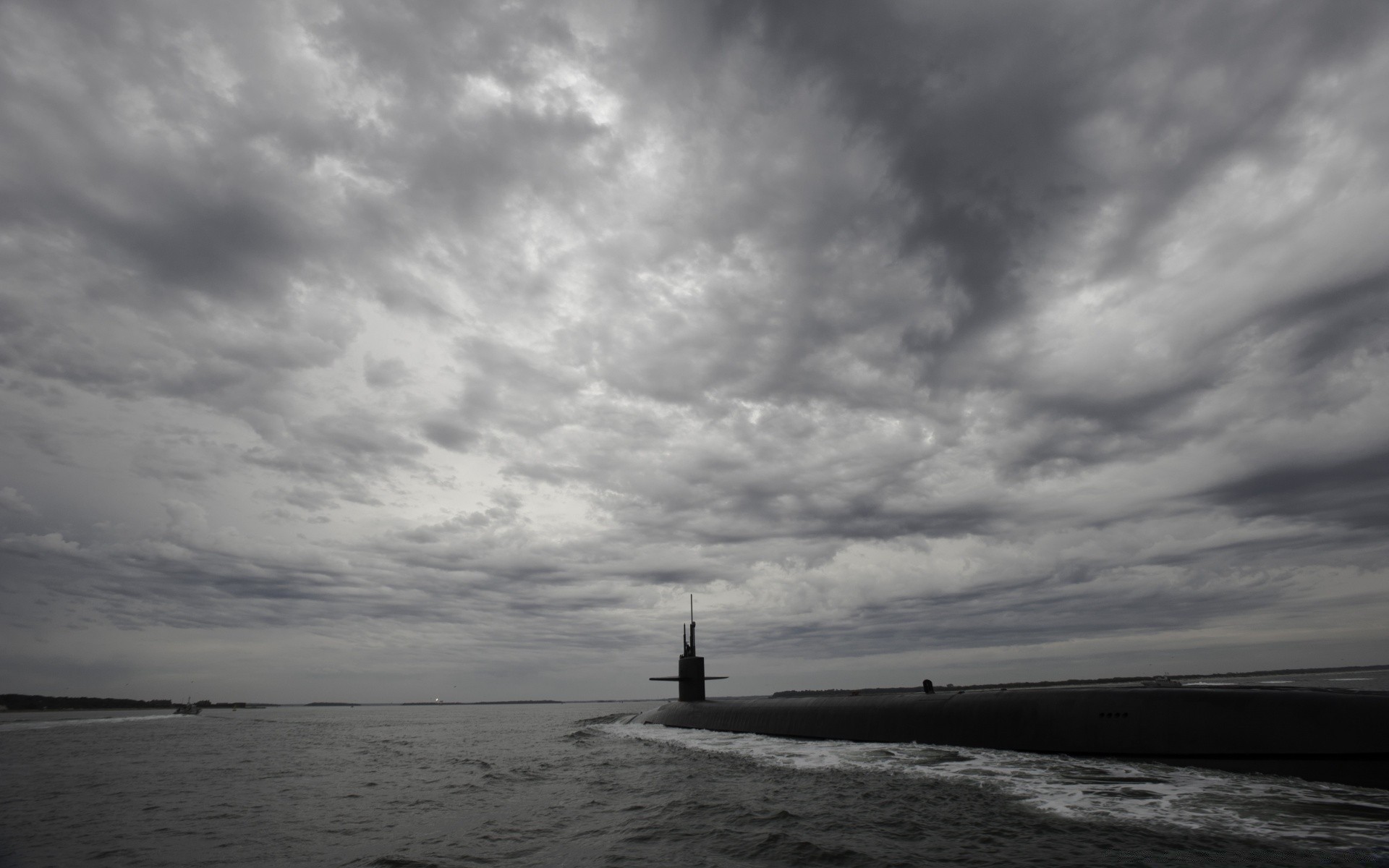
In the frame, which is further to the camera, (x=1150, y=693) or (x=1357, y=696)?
(x=1150, y=693)

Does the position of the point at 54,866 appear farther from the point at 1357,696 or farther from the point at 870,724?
the point at 1357,696

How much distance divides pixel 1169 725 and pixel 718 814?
11.8 metres

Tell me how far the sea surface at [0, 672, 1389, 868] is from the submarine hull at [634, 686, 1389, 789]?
417mm

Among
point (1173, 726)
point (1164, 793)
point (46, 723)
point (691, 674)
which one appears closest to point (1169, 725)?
point (1173, 726)

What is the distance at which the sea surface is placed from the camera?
11.4 m

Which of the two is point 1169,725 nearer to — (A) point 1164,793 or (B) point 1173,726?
(B) point 1173,726

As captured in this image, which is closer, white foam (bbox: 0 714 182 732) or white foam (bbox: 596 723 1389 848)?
white foam (bbox: 596 723 1389 848)

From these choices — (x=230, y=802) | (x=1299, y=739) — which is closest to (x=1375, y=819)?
(x=1299, y=739)

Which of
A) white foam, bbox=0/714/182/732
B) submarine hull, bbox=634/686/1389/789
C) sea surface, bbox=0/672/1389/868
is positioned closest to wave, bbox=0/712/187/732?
white foam, bbox=0/714/182/732

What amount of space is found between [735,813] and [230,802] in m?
15.8

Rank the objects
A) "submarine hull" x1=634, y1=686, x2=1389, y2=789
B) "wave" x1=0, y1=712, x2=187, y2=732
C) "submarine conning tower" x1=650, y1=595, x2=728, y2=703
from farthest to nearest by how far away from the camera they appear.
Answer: "wave" x1=0, y1=712, x2=187, y2=732 → "submarine conning tower" x1=650, y1=595, x2=728, y2=703 → "submarine hull" x1=634, y1=686, x2=1389, y2=789

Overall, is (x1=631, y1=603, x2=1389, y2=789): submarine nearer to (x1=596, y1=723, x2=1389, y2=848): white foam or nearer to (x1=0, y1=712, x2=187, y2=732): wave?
(x1=596, y1=723, x2=1389, y2=848): white foam

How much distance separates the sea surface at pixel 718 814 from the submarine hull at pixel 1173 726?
42 cm

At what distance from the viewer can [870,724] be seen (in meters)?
28.4
